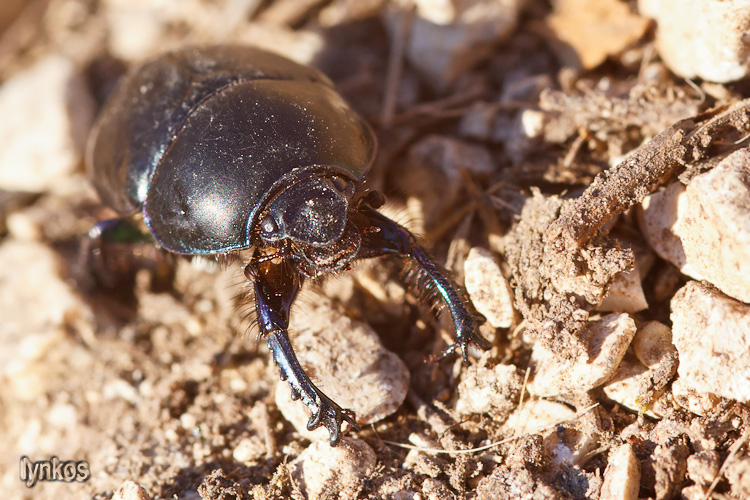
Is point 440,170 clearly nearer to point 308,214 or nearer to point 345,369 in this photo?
point 308,214

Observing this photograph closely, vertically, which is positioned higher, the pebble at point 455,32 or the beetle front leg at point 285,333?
the pebble at point 455,32

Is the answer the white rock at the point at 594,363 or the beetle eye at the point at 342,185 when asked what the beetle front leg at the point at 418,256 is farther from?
the white rock at the point at 594,363

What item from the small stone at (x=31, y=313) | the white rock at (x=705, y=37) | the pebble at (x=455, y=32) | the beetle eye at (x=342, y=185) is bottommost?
the small stone at (x=31, y=313)

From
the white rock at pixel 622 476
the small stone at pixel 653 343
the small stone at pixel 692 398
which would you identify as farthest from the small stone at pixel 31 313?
the small stone at pixel 692 398

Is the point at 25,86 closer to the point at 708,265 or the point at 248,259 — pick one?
the point at 248,259

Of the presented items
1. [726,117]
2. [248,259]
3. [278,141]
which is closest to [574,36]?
[726,117]

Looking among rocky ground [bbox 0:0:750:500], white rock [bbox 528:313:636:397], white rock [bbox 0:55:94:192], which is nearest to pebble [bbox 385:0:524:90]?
rocky ground [bbox 0:0:750:500]
